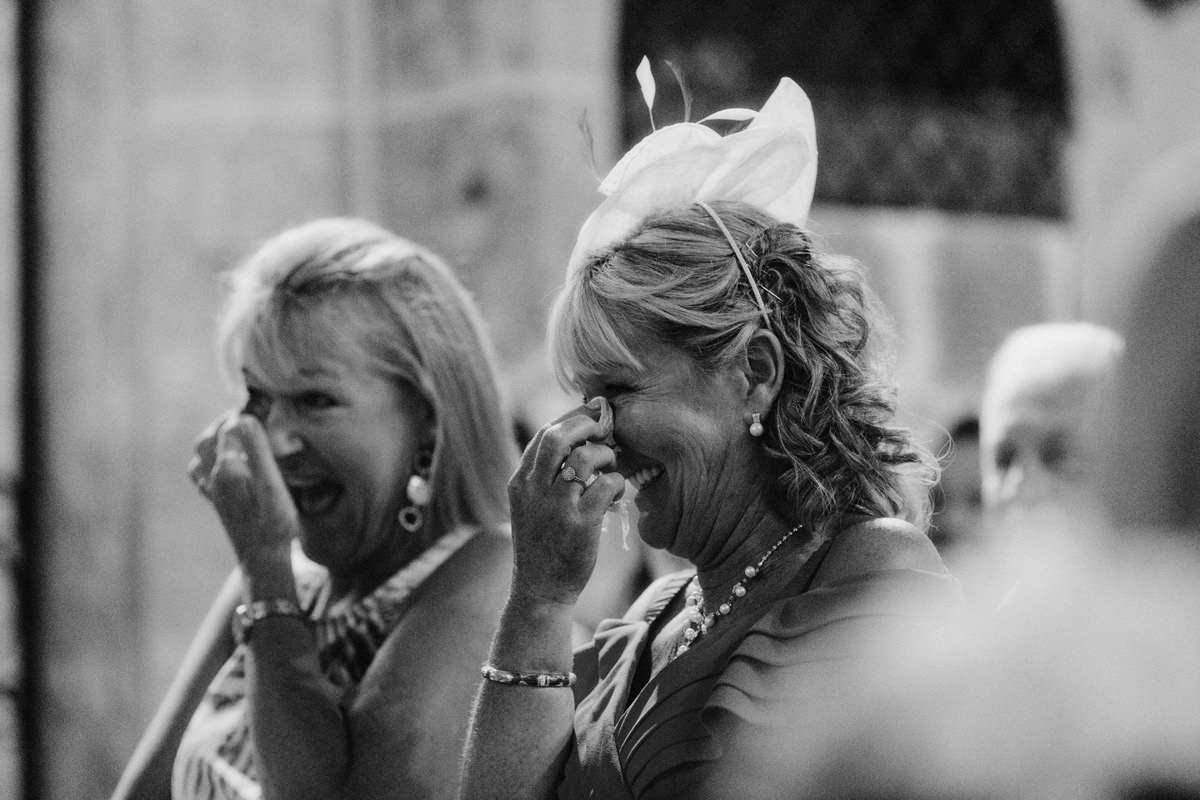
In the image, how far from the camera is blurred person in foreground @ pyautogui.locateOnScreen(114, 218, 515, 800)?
296 centimetres

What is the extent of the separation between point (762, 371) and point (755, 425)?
84 millimetres

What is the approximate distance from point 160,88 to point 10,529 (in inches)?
62.1

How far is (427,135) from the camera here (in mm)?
5602

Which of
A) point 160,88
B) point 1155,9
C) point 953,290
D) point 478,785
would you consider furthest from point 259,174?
point 1155,9

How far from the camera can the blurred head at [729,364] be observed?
2.38 meters

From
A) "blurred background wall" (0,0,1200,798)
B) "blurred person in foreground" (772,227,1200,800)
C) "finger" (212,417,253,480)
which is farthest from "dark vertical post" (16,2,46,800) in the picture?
"blurred person in foreground" (772,227,1200,800)

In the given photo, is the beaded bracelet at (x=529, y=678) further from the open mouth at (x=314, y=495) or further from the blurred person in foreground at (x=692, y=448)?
the open mouth at (x=314, y=495)

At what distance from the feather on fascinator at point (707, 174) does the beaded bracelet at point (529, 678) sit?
2.04 ft

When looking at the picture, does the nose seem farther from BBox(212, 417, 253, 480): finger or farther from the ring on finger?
the ring on finger

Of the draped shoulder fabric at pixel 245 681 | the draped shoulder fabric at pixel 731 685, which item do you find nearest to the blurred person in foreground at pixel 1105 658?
the draped shoulder fabric at pixel 731 685

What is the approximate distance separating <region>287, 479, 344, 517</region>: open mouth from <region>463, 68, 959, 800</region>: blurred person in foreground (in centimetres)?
79

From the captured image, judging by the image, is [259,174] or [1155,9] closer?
[1155,9]

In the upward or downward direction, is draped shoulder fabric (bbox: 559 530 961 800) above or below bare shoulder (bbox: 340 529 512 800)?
above

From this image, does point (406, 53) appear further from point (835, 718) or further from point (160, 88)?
point (835, 718)
